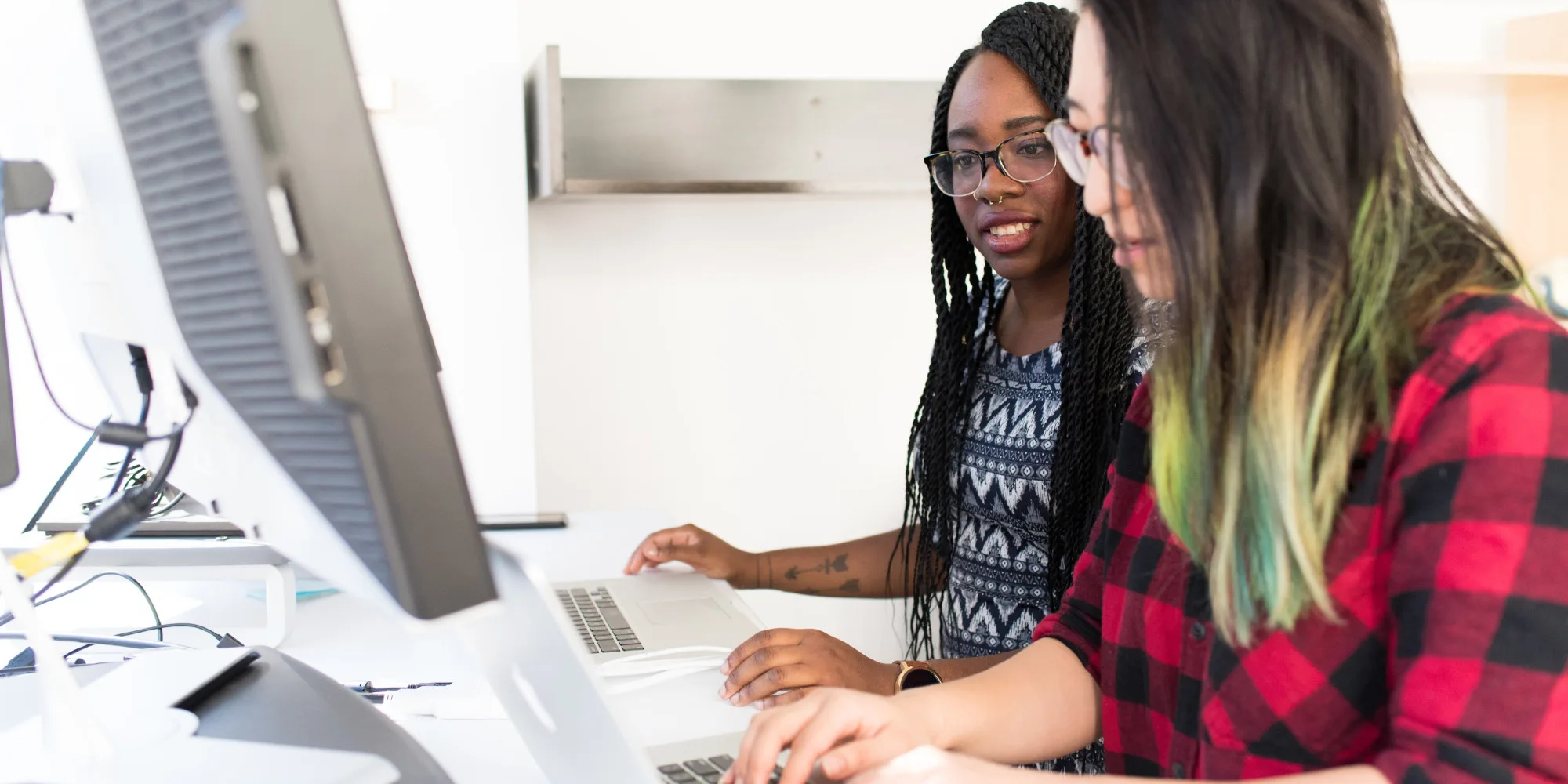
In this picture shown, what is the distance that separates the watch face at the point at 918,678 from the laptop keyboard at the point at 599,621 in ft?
0.75

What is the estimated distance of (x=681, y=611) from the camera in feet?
3.77

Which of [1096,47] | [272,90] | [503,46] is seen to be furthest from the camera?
[503,46]

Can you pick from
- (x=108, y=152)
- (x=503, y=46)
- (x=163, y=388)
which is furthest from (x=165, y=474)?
(x=503, y=46)

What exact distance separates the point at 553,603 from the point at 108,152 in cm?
31

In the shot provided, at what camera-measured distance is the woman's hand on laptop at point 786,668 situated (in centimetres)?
91

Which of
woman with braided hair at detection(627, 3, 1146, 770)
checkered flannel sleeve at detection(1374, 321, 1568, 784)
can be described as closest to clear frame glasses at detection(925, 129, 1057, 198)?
woman with braided hair at detection(627, 3, 1146, 770)

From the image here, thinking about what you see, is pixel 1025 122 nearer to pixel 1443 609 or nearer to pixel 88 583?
pixel 1443 609

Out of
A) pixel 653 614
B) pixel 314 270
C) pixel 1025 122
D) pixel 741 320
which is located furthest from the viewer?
pixel 741 320

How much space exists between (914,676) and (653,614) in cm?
27

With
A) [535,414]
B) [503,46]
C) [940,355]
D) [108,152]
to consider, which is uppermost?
[503,46]

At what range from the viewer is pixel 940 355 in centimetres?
151

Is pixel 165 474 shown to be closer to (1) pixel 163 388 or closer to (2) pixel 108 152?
(1) pixel 163 388

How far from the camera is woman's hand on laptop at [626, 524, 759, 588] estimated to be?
1300 millimetres

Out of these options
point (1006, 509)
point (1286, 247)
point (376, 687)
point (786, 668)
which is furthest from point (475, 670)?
point (1286, 247)
